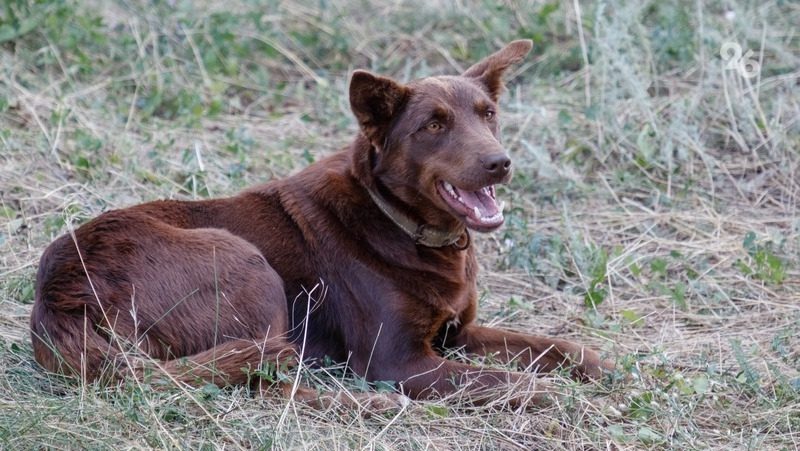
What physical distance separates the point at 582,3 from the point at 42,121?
4199mm

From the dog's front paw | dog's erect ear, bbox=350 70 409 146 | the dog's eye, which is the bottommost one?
the dog's front paw

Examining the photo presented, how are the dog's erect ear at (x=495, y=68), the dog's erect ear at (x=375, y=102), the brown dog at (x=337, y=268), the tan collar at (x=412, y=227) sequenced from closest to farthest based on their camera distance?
the brown dog at (x=337, y=268)
the dog's erect ear at (x=375, y=102)
the tan collar at (x=412, y=227)
the dog's erect ear at (x=495, y=68)

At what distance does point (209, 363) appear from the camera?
4.19 m

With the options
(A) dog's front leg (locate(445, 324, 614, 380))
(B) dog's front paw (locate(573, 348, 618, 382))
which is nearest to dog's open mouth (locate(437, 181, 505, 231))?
(A) dog's front leg (locate(445, 324, 614, 380))

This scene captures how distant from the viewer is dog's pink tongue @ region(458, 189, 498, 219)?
15.3ft

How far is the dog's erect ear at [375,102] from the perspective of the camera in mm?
4633

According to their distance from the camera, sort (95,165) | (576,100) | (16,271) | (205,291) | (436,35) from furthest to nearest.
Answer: (436,35)
(576,100)
(95,165)
(16,271)
(205,291)

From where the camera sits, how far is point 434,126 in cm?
472

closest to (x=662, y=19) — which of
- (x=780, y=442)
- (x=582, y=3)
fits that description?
(x=582, y=3)

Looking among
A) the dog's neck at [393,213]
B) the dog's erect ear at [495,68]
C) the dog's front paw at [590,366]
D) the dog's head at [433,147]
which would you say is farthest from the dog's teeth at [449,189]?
the dog's front paw at [590,366]

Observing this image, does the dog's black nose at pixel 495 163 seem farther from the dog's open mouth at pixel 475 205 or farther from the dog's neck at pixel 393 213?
the dog's neck at pixel 393 213

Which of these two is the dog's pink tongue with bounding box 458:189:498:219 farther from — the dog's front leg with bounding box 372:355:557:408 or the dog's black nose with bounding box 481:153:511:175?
the dog's front leg with bounding box 372:355:557:408

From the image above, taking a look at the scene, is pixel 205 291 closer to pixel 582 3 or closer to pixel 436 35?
pixel 436 35

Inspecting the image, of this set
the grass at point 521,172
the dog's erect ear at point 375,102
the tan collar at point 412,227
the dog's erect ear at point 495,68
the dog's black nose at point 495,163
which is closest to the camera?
the grass at point 521,172
